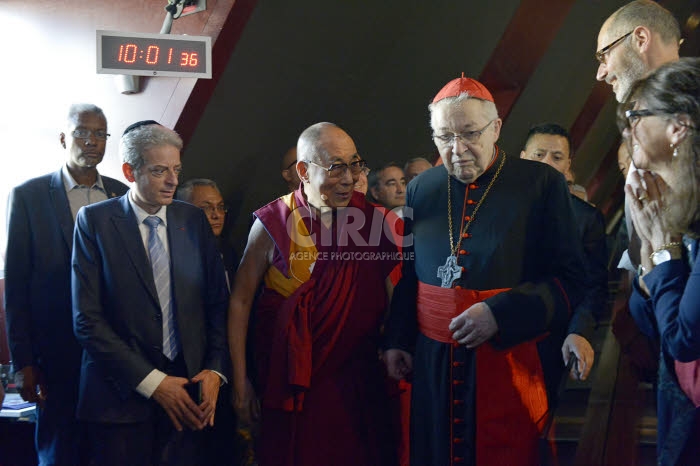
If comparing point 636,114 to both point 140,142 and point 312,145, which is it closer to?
point 312,145

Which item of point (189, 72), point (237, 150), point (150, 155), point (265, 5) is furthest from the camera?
point (237, 150)

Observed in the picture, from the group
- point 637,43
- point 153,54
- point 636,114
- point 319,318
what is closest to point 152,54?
point 153,54

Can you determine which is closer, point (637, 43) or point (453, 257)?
point (453, 257)

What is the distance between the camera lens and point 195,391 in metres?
2.86

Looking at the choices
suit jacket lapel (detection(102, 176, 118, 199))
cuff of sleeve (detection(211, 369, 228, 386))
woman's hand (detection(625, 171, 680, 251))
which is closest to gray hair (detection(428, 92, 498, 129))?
woman's hand (detection(625, 171, 680, 251))

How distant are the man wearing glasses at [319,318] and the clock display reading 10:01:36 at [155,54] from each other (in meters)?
1.25

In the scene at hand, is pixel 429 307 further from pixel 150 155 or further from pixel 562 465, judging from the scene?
pixel 150 155

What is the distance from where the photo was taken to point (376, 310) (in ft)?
9.89

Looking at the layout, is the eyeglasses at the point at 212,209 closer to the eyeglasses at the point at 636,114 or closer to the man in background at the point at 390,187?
the man in background at the point at 390,187

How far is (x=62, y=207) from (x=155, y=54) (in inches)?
40.7

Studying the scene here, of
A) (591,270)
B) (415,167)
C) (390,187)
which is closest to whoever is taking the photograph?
(591,270)

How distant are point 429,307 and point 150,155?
124cm

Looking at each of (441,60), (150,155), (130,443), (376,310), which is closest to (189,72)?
(150,155)

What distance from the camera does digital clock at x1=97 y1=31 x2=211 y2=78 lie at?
381 cm
